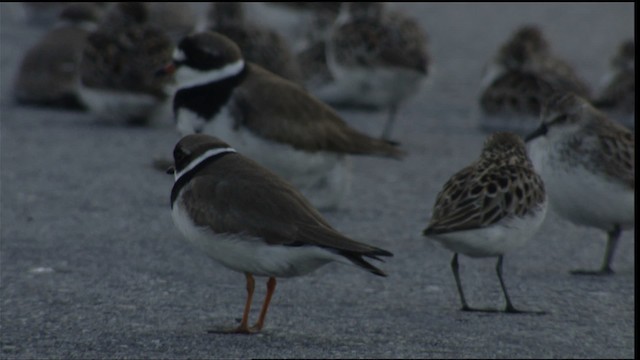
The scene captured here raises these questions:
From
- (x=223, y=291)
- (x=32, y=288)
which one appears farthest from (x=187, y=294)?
(x=32, y=288)

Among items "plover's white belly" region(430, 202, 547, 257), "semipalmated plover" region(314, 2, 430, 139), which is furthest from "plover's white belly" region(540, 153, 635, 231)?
"semipalmated plover" region(314, 2, 430, 139)

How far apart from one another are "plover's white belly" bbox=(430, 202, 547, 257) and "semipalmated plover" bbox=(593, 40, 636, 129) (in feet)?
19.6

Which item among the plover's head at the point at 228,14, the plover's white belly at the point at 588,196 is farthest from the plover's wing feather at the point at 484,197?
the plover's head at the point at 228,14

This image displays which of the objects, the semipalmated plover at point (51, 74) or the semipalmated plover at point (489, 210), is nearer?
the semipalmated plover at point (489, 210)

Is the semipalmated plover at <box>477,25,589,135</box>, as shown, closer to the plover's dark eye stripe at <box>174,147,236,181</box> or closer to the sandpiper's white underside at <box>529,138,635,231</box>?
the sandpiper's white underside at <box>529,138,635,231</box>

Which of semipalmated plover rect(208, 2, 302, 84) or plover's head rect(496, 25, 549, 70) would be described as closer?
semipalmated plover rect(208, 2, 302, 84)

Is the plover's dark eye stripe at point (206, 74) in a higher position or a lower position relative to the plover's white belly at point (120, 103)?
higher

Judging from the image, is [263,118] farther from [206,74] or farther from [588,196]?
[588,196]

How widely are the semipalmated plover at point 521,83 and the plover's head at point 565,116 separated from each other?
4.00m

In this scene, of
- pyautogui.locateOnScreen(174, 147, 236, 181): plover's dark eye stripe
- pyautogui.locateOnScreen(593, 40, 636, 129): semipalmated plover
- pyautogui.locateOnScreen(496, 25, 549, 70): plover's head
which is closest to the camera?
pyautogui.locateOnScreen(174, 147, 236, 181): plover's dark eye stripe

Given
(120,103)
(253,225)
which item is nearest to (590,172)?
(253,225)

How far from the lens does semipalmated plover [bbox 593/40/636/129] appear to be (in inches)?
543

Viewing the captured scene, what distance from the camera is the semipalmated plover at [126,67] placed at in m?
13.1

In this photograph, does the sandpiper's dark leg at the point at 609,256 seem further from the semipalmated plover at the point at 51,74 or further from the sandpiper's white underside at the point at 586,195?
the semipalmated plover at the point at 51,74
